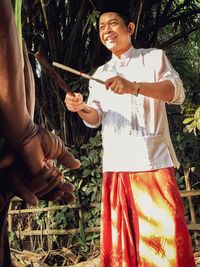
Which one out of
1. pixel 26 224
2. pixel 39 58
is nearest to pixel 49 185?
pixel 39 58

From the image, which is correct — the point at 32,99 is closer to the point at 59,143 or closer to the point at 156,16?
the point at 59,143

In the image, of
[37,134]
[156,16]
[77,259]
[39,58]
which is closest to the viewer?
[37,134]

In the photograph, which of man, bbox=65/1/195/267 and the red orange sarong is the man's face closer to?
man, bbox=65/1/195/267

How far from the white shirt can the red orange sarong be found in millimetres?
48

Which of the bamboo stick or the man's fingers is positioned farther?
the bamboo stick

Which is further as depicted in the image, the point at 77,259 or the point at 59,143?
the point at 77,259

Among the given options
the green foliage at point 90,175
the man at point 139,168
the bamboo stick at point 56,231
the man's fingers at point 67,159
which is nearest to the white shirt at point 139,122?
the man at point 139,168

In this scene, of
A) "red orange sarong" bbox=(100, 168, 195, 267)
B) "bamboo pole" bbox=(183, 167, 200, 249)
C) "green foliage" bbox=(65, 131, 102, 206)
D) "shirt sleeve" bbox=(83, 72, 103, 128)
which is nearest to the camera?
"red orange sarong" bbox=(100, 168, 195, 267)

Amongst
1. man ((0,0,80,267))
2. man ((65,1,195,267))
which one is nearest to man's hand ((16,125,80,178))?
Answer: man ((0,0,80,267))

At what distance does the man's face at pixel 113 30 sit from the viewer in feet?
4.50

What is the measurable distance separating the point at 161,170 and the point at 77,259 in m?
1.67

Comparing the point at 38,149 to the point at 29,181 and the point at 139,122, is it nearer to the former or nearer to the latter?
the point at 29,181

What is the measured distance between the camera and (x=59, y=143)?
1.12ft

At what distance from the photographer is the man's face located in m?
1.37
